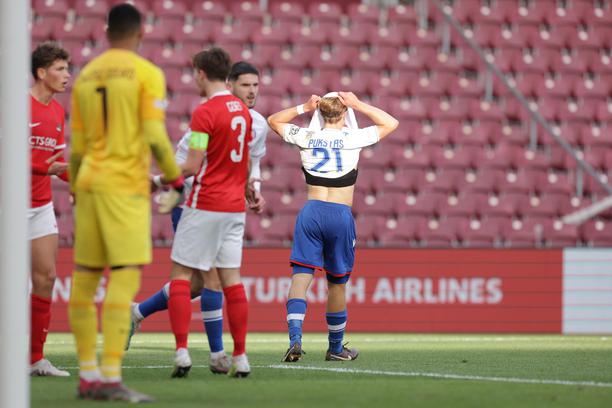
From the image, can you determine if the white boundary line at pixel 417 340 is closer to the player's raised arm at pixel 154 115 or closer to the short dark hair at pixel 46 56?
the short dark hair at pixel 46 56

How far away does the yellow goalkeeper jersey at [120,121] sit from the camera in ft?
19.5

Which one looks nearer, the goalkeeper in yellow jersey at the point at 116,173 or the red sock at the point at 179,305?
the goalkeeper in yellow jersey at the point at 116,173

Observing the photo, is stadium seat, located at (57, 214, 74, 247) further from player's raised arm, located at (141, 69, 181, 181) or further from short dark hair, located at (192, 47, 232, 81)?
player's raised arm, located at (141, 69, 181, 181)

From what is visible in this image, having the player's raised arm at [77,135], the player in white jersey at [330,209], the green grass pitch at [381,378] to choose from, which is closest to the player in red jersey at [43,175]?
the green grass pitch at [381,378]

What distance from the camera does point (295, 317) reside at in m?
8.93

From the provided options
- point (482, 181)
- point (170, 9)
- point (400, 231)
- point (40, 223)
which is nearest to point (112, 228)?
point (40, 223)

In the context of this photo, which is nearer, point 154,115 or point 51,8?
point 154,115

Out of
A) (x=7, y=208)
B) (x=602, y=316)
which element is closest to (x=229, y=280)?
(x=7, y=208)

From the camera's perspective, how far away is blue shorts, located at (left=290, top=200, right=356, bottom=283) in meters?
9.09

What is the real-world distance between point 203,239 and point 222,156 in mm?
532

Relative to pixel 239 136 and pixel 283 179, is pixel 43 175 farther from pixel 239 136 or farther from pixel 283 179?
pixel 283 179

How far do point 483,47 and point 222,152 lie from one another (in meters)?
12.5

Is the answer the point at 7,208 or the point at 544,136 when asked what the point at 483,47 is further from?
the point at 7,208

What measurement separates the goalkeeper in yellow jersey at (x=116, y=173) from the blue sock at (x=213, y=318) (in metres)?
1.60
